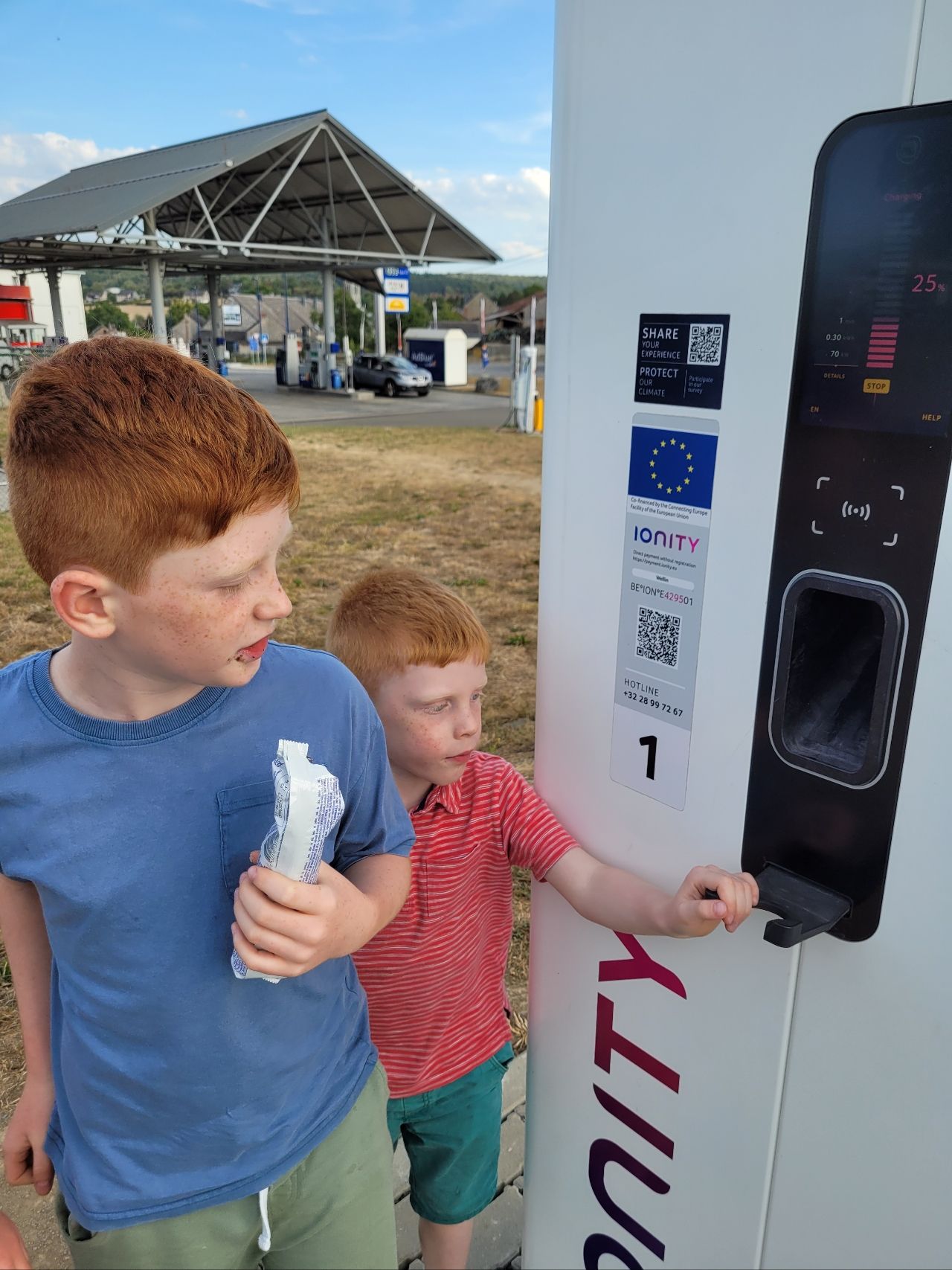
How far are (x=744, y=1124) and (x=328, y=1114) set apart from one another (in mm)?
584

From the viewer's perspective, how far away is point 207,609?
950 mm

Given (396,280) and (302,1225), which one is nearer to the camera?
(302,1225)

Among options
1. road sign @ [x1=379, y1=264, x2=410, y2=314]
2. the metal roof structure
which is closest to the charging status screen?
the metal roof structure

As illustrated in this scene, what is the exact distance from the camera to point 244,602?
97cm

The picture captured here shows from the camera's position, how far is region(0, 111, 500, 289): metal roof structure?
18266mm

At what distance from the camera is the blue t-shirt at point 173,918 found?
1016 millimetres

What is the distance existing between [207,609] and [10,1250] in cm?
74

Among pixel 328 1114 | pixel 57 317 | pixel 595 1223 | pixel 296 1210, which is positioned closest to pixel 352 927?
pixel 328 1114

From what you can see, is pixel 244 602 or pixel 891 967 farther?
pixel 891 967

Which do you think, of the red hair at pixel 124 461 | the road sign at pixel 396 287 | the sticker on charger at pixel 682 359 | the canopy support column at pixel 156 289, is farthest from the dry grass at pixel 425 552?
the road sign at pixel 396 287

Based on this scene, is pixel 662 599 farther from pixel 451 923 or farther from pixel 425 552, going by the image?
pixel 425 552

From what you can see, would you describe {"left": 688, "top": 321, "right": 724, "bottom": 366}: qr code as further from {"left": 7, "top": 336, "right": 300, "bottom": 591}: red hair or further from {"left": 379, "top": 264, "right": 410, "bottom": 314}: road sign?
{"left": 379, "top": 264, "right": 410, "bottom": 314}: road sign

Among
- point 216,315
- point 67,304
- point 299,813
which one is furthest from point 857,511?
point 67,304

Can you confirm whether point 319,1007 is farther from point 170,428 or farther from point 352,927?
point 170,428
